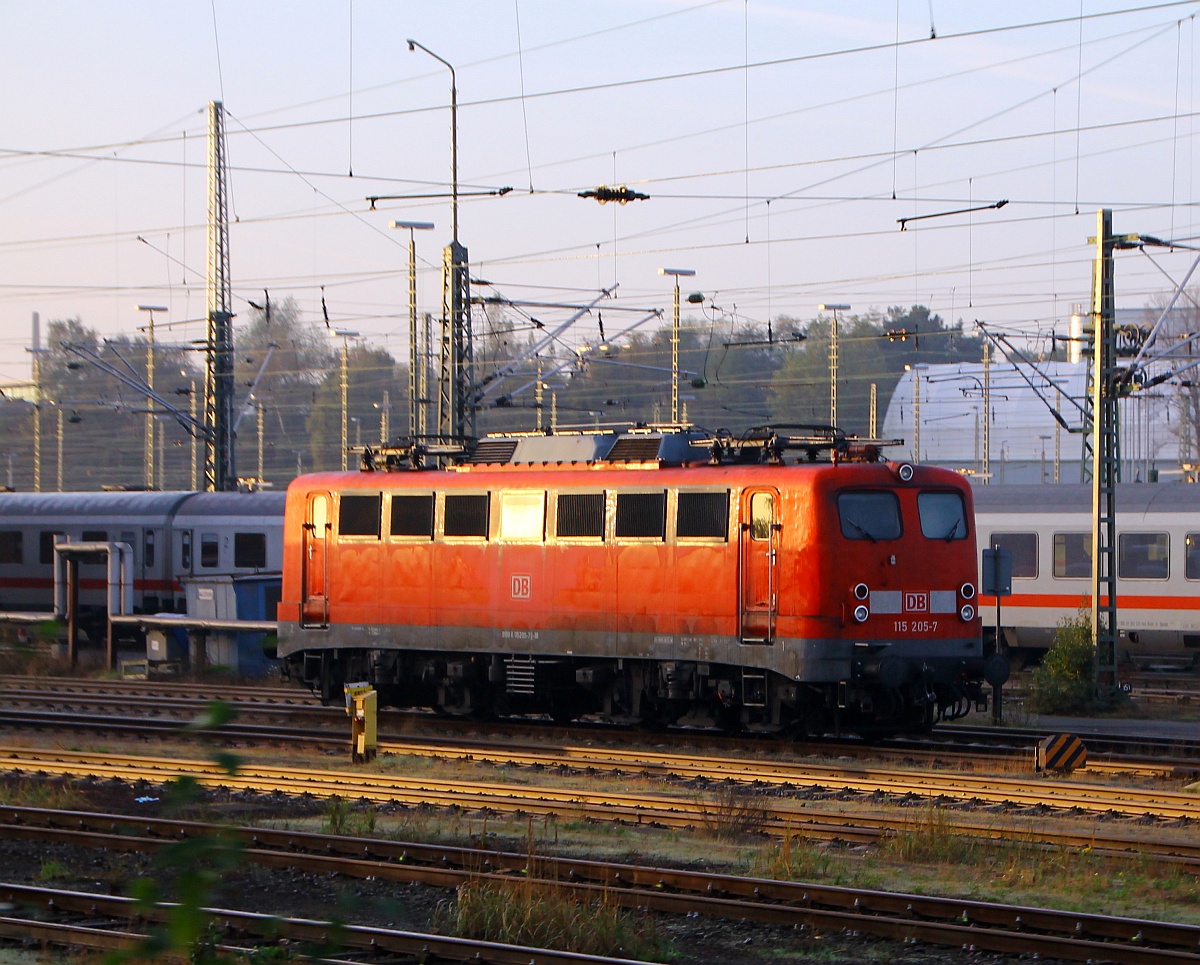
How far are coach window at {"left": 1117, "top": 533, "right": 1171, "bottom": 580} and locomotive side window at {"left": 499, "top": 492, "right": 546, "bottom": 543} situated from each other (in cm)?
1343

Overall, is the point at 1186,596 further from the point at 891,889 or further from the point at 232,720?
the point at 232,720

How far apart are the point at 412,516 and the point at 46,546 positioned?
2086cm

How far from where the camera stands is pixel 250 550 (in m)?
36.6

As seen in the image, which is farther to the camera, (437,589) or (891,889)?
(437,589)

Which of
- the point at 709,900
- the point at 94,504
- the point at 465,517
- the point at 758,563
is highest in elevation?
the point at 94,504

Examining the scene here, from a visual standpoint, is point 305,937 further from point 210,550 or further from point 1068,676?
point 210,550

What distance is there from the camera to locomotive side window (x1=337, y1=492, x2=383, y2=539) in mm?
20875

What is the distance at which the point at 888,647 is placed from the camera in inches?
670

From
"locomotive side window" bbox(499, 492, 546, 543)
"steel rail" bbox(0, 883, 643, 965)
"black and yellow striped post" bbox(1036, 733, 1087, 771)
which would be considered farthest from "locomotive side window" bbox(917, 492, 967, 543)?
"steel rail" bbox(0, 883, 643, 965)

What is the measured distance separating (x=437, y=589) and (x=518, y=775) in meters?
4.57

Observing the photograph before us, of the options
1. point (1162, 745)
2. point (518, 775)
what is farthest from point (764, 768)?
point (1162, 745)

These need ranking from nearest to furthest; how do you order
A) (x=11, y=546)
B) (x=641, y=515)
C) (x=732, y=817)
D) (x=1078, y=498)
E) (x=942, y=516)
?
(x=732, y=817)
(x=942, y=516)
(x=641, y=515)
(x=1078, y=498)
(x=11, y=546)

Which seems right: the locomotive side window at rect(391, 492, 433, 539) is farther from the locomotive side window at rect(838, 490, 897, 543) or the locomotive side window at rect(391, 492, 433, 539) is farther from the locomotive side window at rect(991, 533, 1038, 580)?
the locomotive side window at rect(991, 533, 1038, 580)

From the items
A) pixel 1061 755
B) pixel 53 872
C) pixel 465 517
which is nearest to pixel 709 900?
pixel 53 872
